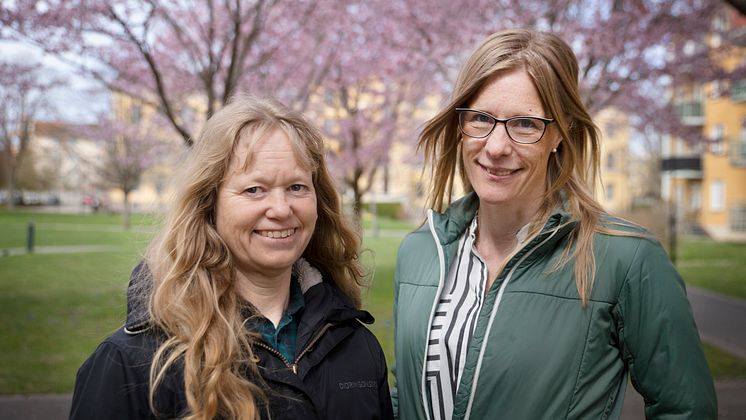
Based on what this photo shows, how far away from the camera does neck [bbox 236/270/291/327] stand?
2.18 metres

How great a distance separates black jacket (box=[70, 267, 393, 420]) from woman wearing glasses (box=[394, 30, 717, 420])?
237 millimetres

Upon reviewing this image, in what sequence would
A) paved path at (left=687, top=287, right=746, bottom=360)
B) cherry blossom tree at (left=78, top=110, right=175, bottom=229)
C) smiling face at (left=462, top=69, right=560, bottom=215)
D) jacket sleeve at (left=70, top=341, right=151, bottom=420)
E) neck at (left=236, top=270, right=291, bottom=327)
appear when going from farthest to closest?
cherry blossom tree at (left=78, top=110, right=175, bottom=229) < paved path at (left=687, top=287, right=746, bottom=360) < smiling face at (left=462, top=69, right=560, bottom=215) < neck at (left=236, top=270, right=291, bottom=327) < jacket sleeve at (left=70, top=341, right=151, bottom=420)

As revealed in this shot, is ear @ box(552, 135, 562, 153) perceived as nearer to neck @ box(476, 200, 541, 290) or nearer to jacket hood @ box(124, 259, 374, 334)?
neck @ box(476, 200, 541, 290)

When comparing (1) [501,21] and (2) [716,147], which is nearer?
(1) [501,21]

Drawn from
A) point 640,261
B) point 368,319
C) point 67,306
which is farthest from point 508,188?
point 67,306

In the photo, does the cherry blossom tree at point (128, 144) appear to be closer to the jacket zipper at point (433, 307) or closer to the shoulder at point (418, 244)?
the shoulder at point (418, 244)

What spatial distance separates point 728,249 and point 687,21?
693 inches

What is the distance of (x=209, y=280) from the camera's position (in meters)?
2.07

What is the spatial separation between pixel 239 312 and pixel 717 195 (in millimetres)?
40120

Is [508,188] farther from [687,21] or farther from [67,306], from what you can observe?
[67,306]

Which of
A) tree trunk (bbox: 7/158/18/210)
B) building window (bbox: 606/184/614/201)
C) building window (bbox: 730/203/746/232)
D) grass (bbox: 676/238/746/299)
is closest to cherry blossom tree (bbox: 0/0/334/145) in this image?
grass (bbox: 676/238/746/299)

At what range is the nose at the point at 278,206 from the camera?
2.04m

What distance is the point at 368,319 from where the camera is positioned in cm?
237

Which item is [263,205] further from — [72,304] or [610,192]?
[610,192]
